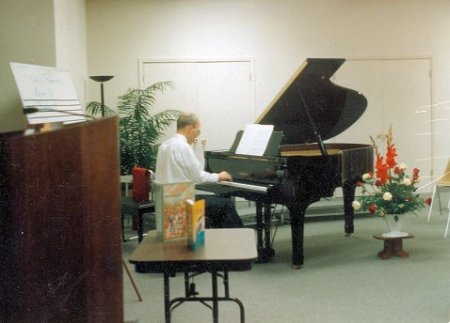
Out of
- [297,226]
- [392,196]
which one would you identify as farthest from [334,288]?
[392,196]

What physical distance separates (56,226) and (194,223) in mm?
1091

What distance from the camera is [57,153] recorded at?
1.49 m

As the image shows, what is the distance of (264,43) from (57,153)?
22.8 ft

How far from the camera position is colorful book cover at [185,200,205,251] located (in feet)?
8.18

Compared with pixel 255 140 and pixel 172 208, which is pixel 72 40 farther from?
pixel 172 208

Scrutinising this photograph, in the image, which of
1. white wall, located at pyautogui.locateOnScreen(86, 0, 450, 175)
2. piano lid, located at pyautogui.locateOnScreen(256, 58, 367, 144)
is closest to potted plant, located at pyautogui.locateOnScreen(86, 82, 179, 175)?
white wall, located at pyautogui.locateOnScreen(86, 0, 450, 175)

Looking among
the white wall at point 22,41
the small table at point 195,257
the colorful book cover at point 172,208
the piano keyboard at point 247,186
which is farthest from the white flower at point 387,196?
the white wall at point 22,41

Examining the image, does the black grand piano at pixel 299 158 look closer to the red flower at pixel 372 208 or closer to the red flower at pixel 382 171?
the red flower at pixel 382 171

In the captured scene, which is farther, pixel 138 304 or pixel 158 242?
pixel 138 304

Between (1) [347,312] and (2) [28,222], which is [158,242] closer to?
(2) [28,222]

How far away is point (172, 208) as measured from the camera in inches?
101

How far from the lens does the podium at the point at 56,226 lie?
1.38m

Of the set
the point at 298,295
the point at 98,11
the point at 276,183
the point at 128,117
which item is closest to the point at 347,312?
the point at 298,295

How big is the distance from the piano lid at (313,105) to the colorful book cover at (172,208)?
2.35 m
